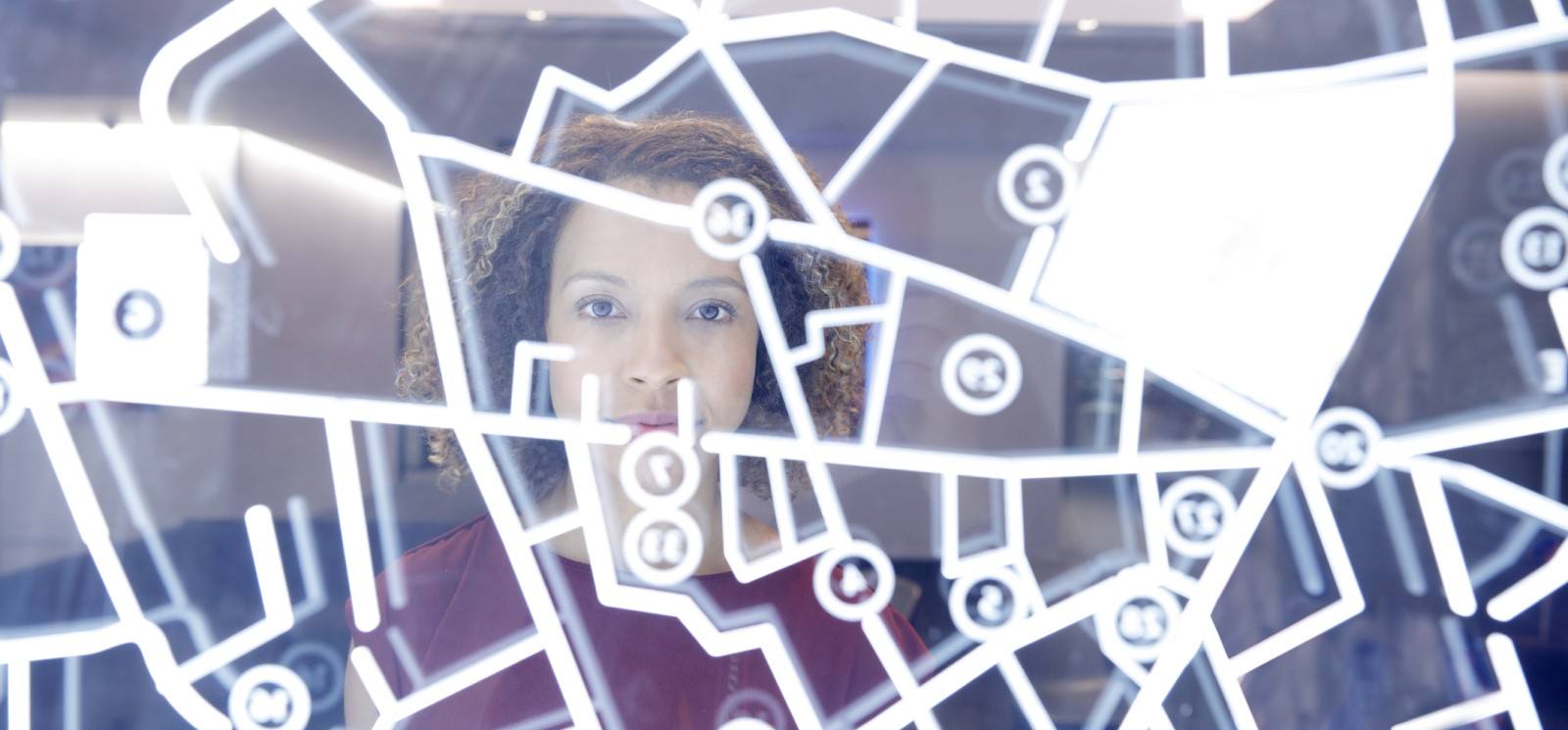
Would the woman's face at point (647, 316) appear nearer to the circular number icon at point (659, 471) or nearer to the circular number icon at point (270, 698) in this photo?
the circular number icon at point (659, 471)

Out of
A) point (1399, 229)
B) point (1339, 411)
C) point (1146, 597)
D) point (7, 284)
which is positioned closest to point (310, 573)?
point (7, 284)

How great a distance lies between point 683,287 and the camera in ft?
3.40

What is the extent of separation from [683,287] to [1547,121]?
36.1 inches

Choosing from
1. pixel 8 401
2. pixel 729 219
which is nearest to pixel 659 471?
pixel 729 219

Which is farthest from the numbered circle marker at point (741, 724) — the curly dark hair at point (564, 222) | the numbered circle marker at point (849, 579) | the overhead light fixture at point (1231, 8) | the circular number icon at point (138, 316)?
the overhead light fixture at point (1231, 8)

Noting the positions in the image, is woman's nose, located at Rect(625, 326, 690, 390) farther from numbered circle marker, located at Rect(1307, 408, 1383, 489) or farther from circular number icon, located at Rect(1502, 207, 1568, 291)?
circular number icon, located at Rect(1502, 207, 1568, 291)

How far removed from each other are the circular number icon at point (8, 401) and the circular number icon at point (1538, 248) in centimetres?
155

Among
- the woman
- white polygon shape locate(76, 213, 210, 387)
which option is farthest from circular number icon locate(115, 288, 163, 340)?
the woman

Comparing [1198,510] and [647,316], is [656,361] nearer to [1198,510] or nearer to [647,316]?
[647,316]

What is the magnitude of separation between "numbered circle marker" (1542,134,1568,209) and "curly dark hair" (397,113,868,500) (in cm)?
73

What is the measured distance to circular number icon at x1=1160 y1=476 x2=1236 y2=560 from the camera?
110cm

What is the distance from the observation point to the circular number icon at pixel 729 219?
3.43 feet

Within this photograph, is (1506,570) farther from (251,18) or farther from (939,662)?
(251,18)

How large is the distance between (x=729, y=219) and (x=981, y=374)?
0.97ft
